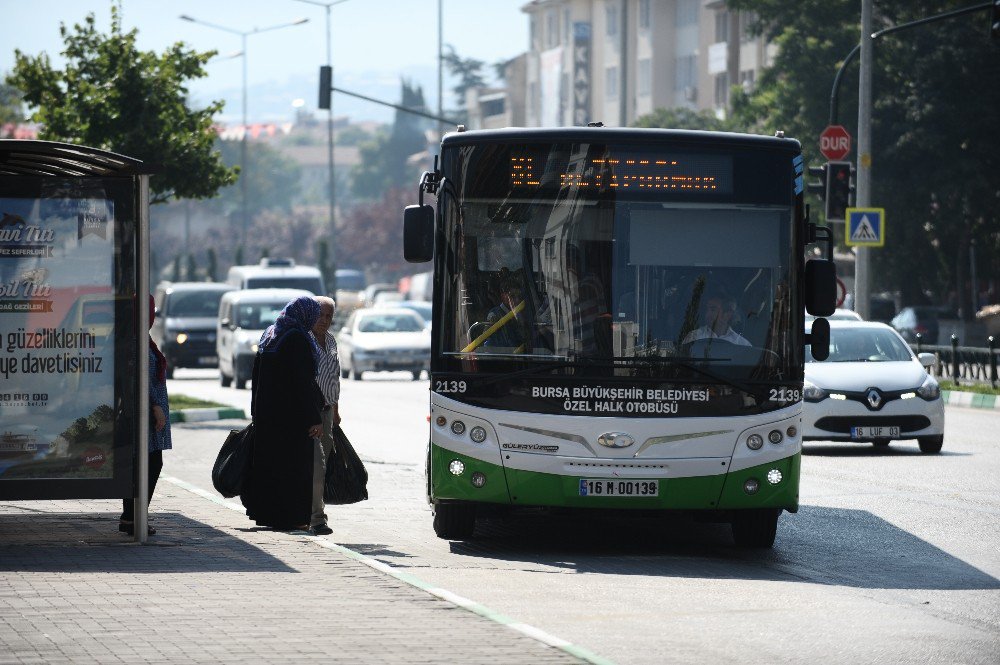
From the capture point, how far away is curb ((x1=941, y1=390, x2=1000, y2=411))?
29547mm

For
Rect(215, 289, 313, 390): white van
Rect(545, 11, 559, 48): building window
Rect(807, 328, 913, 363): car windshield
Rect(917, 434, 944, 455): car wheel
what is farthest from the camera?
Rect(545, 11, 559, 48): building window

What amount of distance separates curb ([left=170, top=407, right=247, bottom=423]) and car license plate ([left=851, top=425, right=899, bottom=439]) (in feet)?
Answer: 31.2

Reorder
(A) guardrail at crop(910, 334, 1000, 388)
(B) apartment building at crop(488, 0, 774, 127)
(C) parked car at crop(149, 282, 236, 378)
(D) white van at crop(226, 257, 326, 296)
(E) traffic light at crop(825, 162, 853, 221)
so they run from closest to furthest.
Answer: (A) guardrail at crop(910, 334, 1000, 388) → (E) traffic light at crop(825, 162, 853, 221) → (C) parked car at crop(149, 282, 236, 378) → (D) white van at crop(226, 257, 326, 296) → (B) apartment building at crop(488, 0, 774, 127)

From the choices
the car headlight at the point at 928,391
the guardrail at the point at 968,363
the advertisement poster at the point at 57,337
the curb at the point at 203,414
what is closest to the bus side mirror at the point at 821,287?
the advertisement poster at the point at 57,337

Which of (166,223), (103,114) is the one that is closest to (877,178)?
(103,114)

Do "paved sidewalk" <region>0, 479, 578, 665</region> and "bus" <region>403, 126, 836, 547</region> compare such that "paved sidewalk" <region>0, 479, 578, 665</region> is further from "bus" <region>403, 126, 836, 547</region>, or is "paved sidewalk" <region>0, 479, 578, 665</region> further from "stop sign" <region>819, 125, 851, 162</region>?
"stop sign" <region>819, 125, 851, 162</region>

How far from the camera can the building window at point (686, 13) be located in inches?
3701

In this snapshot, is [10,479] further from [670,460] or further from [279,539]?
[670,460]

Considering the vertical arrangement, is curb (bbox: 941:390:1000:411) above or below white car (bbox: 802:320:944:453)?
below

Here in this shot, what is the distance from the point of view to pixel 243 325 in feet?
115

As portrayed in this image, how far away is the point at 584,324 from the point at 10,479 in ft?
11.8

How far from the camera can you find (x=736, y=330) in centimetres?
1173

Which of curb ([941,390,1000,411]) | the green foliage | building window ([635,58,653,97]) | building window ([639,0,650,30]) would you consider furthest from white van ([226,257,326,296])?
the green foliage

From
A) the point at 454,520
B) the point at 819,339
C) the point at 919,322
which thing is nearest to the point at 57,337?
the point at 454,520
